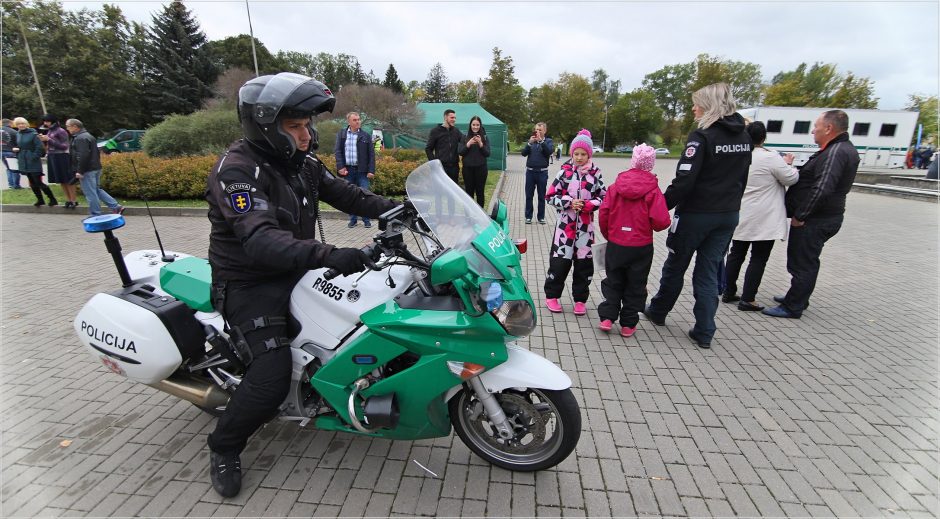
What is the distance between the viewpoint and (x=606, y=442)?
287cm

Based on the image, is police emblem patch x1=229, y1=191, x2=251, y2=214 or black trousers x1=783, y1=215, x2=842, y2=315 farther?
black trousers x1=783, y1=215, x2=842, y2=315

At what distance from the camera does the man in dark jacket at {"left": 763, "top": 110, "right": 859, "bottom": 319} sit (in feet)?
14.6

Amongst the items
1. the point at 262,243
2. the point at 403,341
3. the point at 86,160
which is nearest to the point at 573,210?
the point at 403,341

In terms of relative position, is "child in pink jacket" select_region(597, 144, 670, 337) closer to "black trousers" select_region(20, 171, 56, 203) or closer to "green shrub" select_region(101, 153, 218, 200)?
"green shrub" select_region(101, 153, 218, 200)

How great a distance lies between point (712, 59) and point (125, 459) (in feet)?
238

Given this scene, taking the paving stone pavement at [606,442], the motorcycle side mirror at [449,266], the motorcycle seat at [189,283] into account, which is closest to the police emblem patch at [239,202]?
the motorcycle seat at [189,283]

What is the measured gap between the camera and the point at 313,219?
2648mm

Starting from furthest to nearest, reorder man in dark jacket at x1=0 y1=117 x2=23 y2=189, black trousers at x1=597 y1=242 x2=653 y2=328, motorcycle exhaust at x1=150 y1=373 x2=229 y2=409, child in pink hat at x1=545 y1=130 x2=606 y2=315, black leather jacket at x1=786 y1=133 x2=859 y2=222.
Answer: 1. man in dark jacket at x1=0 y1=117 x2=23 y2=189
2. child in pink hat at x1=545 y1=130 x2=606 y2=315
3. black leather jacket at x1=786 y1=133 x2=859 y2=222
4. black trousers at x1=597 y1=242 x2=653 y2=328
5. motorcycle exhaust at x1=150 y1=373 x2=229 y2=409

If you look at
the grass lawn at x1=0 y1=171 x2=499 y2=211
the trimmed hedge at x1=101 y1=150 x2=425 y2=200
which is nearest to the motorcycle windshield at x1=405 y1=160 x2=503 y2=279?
the grass lawn at x1=0 y1=171 x2=499 y2=211

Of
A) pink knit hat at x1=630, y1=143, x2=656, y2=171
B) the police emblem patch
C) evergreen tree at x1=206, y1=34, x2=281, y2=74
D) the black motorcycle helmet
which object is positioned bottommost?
the police emblem patch

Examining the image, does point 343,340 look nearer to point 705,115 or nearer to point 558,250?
point 558,250

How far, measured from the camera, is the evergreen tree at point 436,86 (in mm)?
78662

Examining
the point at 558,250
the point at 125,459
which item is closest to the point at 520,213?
the point at 558,250

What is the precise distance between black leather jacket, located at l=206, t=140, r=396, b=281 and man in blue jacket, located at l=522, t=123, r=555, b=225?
23.4ft
